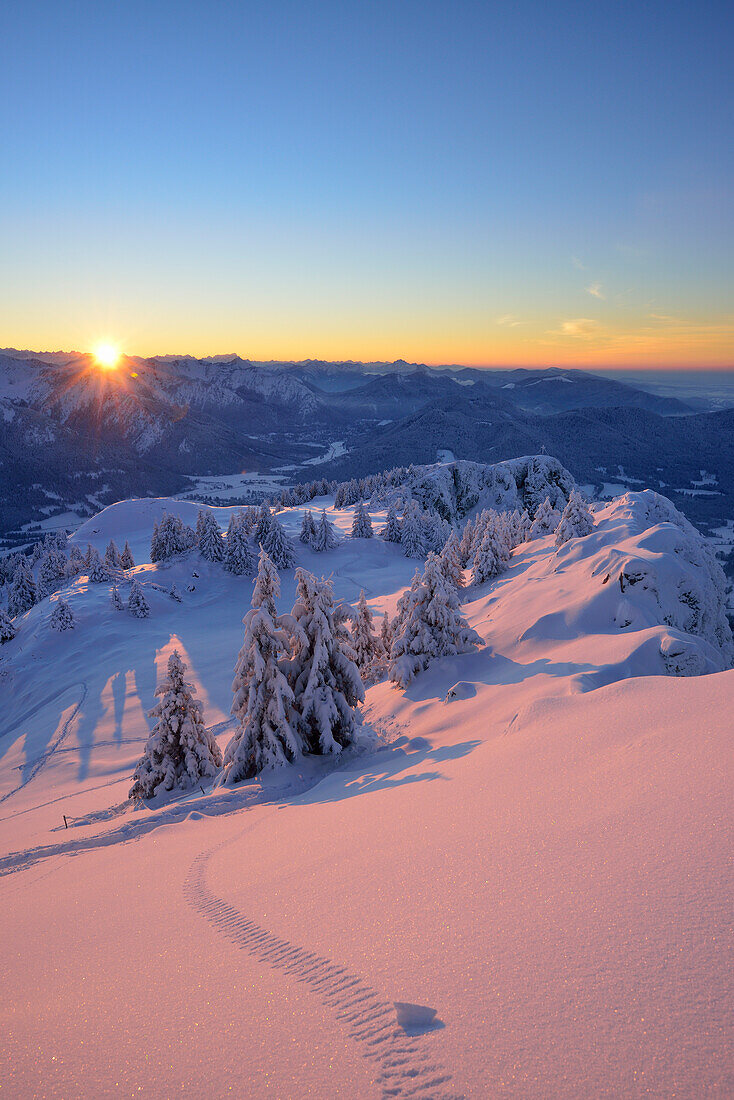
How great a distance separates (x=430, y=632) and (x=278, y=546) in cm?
3680

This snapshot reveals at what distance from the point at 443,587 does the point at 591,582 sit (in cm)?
510

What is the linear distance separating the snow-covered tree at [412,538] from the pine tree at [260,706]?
44815 millimetres

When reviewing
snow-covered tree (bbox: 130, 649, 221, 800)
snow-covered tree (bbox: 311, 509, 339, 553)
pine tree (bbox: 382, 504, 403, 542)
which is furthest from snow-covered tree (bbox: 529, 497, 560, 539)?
→ snow-covered tree (bbox: 130, 649, 221, 800)

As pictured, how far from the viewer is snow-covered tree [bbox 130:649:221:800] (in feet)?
54.1

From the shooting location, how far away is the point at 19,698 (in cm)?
3288

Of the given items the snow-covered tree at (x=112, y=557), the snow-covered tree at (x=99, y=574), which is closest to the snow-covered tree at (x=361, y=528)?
the snow-covered tree at (x=99, y=574)

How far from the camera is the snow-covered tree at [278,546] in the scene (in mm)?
52938

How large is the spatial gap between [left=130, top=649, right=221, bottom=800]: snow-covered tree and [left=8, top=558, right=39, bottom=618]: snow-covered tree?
2219 inches

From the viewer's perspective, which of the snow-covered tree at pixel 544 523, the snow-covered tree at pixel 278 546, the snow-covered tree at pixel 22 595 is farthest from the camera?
the snow-covered tree at pixel 22 595

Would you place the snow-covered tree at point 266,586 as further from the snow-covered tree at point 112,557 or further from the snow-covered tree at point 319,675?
the snow-covered tree at point 112,557

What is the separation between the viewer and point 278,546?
5309 centimetres

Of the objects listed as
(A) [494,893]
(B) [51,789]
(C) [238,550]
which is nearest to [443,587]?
(A) [494,893]

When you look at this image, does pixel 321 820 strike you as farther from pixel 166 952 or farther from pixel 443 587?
pixel 443 587

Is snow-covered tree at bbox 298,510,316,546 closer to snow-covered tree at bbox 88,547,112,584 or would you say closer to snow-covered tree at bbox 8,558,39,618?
snow-covered tree at bbox 88,547,112,584
